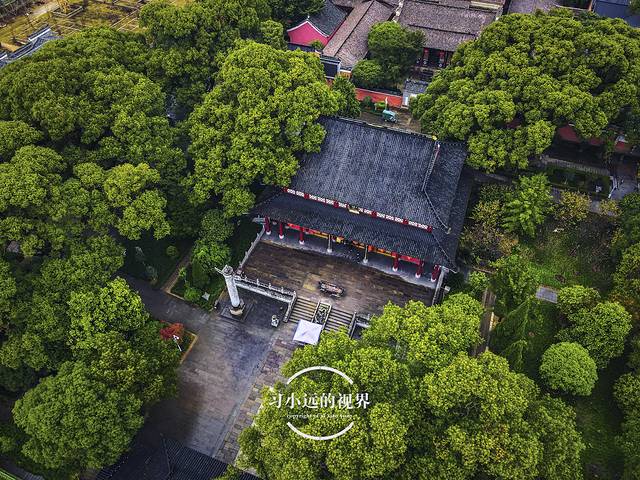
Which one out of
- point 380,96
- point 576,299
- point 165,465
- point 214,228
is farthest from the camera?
point 380,96

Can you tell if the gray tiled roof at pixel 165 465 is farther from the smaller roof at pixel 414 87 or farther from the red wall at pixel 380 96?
the red wall at pixel 380 96

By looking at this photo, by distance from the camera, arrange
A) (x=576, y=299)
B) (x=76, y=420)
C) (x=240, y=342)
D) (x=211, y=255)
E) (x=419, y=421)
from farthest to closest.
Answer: (x=211, y=255) → (x=240, y=342) → (x=576, y=299) → (x=76, y=420) → (x=419, y=421)

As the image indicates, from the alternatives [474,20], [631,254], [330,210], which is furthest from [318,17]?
[631,254]

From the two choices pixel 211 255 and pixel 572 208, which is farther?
pixel 572 208

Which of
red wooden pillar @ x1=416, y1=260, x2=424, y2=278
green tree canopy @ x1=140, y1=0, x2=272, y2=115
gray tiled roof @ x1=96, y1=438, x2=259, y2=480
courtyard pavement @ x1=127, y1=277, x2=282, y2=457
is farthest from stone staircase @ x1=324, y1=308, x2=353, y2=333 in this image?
green tree canopy @ x1=140, y1=0, x2=272, y2=115

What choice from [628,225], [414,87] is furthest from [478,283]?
[414,87]

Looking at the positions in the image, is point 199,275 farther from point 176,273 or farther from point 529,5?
point 529,5

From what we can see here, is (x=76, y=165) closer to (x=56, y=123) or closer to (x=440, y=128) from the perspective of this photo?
(x=56, y=123)

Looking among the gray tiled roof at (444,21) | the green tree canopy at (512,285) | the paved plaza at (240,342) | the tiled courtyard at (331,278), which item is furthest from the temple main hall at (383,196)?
the gray tiled roof at (444,21)
